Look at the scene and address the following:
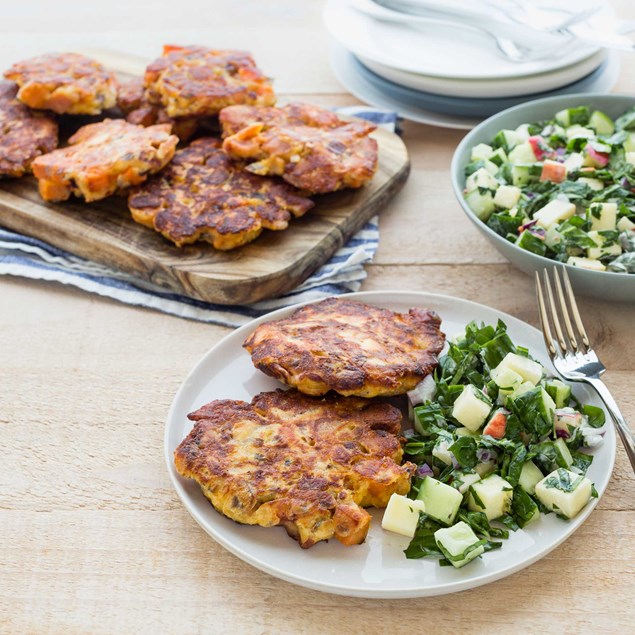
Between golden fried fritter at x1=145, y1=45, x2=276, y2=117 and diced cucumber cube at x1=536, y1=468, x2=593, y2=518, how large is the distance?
2253 millimetres

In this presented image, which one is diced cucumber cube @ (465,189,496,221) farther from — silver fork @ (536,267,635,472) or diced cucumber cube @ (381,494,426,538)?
diced cucumber cube @ (381,494,426,538)

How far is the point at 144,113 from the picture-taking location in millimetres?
3982

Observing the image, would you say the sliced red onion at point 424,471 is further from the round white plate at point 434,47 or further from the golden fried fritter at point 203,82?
the round white plate at point 434,47

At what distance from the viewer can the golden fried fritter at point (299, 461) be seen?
2350 mm

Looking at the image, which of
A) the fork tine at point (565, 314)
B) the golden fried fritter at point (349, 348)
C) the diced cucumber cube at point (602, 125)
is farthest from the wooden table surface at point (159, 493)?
the diced cucumber cube at point (602, 125)

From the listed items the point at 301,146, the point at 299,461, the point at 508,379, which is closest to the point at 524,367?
the point at 508,379

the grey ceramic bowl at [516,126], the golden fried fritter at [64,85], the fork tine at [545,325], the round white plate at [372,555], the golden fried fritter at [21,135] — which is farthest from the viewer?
the golden fried fritter at [64,85]

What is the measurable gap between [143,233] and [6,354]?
725 mm

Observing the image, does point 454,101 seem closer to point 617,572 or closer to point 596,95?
point 596,95

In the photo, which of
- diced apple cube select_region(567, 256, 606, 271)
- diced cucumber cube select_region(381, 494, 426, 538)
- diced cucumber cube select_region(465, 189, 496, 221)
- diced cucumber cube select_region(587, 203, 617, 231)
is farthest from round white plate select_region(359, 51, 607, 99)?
diced cucumber cube select_region(381, 494, 426, 538)

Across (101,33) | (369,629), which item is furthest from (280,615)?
(101,33)

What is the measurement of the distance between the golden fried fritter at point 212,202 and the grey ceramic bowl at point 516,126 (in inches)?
25.7

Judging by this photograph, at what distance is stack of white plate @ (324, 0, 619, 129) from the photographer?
164 inches

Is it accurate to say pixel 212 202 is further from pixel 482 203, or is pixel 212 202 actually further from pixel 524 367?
pixel 524 367
